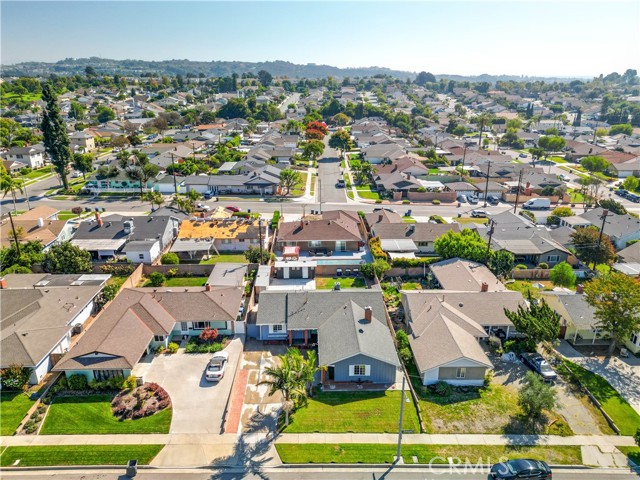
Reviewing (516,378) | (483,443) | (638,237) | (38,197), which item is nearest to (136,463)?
(483,443)

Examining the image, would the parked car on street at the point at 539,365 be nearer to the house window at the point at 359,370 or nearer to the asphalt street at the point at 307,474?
the asphalt street at the point at 307,474

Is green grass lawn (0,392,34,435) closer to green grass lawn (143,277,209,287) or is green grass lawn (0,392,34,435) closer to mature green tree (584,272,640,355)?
green grass lawn (143,277,209,287)

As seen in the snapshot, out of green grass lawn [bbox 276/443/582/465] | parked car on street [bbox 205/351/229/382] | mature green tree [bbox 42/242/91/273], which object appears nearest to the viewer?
green grass lawn [bbox 276/443/582/465]

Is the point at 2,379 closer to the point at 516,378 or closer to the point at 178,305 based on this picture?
the point at 178,305

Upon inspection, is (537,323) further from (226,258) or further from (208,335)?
(226,258)

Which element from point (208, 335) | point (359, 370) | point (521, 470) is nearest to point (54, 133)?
point (208, 335)

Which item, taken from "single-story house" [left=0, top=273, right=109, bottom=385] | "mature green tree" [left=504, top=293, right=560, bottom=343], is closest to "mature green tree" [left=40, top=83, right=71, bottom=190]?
"single-story house" [left=0, top=273, right=109, bottom=385]
